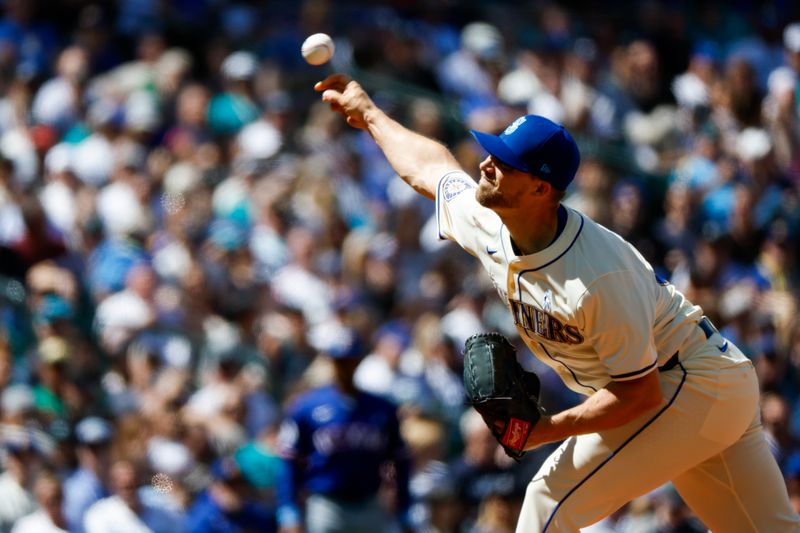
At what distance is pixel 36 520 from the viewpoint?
817cm

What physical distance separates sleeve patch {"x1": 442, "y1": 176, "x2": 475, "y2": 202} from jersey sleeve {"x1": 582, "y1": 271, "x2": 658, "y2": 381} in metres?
0.86

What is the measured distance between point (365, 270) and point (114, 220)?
213 centimetres

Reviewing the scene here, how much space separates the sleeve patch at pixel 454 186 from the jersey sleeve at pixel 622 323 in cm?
86

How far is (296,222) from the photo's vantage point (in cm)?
1093

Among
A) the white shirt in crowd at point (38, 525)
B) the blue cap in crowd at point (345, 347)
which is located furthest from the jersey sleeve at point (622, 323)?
the white shirt in crowd at point (38, 525)

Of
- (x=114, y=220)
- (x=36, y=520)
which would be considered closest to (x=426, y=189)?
(x=36, y=520)

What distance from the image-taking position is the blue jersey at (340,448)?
7.71 metres

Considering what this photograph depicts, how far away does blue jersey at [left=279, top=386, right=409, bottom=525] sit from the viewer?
7.71 meters

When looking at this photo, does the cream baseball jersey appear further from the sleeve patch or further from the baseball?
the baseball

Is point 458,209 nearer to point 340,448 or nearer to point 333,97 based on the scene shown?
point 333,97

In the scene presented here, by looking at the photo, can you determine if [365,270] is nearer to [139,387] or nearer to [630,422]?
[139,387]

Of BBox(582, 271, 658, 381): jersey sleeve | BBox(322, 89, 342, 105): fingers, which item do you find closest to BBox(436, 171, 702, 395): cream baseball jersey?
BBox(582, 271, 658, 381): jersey sleeve

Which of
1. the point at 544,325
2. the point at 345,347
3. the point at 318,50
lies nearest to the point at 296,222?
the point at 345,347

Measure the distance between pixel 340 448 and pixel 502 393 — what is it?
124 inches
